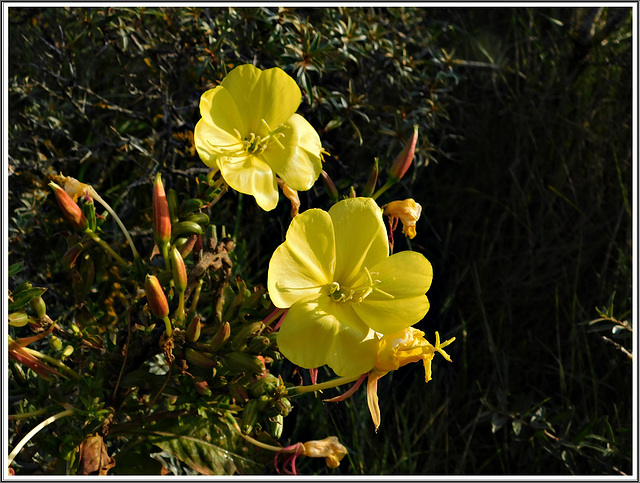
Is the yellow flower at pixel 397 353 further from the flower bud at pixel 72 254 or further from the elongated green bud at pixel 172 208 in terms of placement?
the flower bud at pixel 72 254

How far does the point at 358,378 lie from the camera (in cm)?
97

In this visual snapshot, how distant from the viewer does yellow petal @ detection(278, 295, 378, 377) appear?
2.96 ft

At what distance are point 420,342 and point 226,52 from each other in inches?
40.9

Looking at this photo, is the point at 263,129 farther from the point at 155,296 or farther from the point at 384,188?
the point at 155,296

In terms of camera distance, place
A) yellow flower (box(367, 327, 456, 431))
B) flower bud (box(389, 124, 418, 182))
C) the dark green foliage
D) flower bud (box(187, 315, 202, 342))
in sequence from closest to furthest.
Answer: yellow flower (box(367, 327, 456, 431)) < flower bud (box(187, 315, 202, 342)) < flower bud (box(389, 124, 418, 182)) < the dark green foliage

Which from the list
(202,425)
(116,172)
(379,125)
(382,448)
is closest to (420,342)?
(202,425)

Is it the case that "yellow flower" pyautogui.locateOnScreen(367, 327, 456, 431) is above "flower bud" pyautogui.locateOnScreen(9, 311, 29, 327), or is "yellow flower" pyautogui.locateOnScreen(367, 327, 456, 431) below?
above

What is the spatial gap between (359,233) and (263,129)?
254mm

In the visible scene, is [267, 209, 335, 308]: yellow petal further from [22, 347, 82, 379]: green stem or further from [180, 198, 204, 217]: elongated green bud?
[22, 347, 82, 379]: green stem

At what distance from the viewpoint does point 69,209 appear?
98cm

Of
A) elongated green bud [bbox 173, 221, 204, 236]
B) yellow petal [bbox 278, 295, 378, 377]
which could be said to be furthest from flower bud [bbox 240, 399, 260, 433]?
elongated green bud [bbox 173, 221, 204, 236]

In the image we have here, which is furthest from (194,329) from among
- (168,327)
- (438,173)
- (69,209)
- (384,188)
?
(438,173)

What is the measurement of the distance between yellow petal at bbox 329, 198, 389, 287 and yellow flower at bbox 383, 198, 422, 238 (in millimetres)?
85

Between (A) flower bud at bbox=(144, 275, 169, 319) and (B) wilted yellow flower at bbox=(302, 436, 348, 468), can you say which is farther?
(B) wilted yellow flower at bbox=(302, 436, 348, 468)
